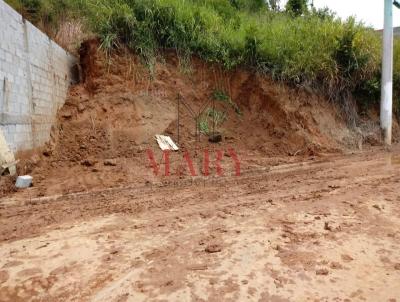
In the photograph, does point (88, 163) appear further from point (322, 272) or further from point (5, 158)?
point (322, 272)

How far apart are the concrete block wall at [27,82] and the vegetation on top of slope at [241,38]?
4.56ft

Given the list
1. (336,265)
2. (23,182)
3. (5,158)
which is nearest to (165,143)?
(23,182)

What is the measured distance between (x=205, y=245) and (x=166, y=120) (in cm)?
476

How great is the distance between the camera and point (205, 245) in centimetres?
312

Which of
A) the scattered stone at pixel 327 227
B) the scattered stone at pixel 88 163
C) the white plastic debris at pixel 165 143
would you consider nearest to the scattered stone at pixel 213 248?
the scattered stone at pixel 327 227

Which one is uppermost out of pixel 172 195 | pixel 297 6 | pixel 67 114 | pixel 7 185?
pixel 297 6

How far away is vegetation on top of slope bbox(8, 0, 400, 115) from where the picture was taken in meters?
7.84

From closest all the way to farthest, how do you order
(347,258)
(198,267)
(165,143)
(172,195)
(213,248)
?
(198,267)
(347,258)
(213,248)
(172,195)
(165,143)

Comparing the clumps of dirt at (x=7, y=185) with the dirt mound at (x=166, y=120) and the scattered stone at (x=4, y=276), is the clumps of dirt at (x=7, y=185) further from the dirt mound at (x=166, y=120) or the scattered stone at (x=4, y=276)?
the scattered stone at (x=4, y=276)

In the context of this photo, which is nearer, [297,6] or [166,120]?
[166,120]

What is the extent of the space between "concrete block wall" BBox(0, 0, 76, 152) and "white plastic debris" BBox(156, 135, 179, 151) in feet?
6.47

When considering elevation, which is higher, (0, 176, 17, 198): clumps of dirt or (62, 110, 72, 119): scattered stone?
(62, 110, 72, 119): scattered stone

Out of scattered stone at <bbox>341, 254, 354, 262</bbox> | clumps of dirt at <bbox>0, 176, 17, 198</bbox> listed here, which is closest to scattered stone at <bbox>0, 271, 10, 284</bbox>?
clumps of dirt at <bbox>0, 176, 17, 198</bbox>

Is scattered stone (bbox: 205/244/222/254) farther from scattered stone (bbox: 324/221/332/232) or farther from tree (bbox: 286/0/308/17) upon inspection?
tree (bbox: 286/0/308/17)
